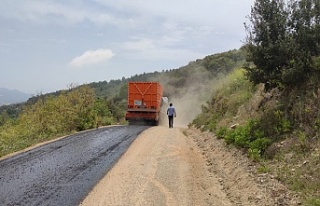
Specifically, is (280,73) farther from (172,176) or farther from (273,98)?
(172,176)

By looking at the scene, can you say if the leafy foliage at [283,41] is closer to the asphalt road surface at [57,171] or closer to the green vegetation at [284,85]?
the green vegetation at [284,85]

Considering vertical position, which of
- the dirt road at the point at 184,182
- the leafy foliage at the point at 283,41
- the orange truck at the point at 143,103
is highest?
the leafy foliage at the point at 283,41

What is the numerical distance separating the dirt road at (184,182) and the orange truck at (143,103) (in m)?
14.0

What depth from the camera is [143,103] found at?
26266 mm

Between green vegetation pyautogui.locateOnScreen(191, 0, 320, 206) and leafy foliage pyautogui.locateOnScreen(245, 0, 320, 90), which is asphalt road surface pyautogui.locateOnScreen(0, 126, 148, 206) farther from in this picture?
leafy foliage pyautogui.locateOnScreen(245, 0, 320, 90)

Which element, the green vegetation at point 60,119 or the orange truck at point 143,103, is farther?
the orange truck at point 143,103

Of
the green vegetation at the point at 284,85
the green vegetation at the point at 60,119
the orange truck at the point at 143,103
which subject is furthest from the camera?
the orange truck at the point at 143,103

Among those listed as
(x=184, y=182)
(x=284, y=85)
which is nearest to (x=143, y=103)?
(x=284, y=85)

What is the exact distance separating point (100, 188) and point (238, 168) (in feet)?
11.1

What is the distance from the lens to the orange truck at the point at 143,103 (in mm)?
25922

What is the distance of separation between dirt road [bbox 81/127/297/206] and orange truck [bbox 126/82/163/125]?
551 inches

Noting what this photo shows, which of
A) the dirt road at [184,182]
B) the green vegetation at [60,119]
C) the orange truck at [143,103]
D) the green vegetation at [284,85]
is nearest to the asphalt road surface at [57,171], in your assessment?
the dirt road at [184,182]

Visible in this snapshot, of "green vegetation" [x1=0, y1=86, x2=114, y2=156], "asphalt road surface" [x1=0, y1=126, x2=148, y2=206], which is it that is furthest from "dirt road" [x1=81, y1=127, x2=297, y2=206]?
"green vegetation" [x1=0, y1=86, x2=114, y2=156]

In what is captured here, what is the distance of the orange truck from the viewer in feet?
85.0
